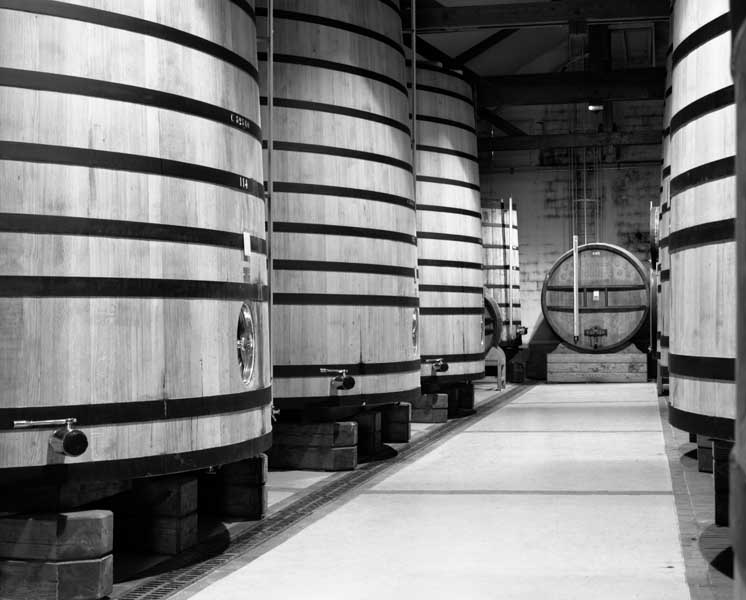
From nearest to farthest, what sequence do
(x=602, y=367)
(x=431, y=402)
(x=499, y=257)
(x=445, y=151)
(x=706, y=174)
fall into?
(x=706, y=174) < (x=431, y=402) < (x=445, y=151) < (x=602, y=367) < (x=499, y=257)

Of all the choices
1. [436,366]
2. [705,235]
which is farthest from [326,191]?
[436,366]

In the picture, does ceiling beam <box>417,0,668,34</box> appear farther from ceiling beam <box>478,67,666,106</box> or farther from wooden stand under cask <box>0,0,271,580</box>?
wooden stand under cask <box>0,0,271,580</box>

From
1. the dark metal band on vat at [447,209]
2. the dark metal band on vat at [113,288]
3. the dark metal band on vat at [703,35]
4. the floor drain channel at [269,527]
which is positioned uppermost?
the dark metal band on vat at [447,209]

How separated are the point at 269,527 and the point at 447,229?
6113 mm

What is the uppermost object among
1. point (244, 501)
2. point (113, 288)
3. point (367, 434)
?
point (113, 288)

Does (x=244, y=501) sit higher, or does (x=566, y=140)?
(x=566, y=140)

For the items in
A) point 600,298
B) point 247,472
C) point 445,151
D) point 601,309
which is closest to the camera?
point 247,472

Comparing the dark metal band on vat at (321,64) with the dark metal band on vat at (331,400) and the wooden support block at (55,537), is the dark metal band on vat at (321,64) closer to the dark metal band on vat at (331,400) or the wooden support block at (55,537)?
the dark metal band on vat at (331,400)

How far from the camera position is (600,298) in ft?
52.6

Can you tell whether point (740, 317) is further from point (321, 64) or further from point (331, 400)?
point (321, 64)

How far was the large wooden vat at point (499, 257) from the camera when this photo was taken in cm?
1647

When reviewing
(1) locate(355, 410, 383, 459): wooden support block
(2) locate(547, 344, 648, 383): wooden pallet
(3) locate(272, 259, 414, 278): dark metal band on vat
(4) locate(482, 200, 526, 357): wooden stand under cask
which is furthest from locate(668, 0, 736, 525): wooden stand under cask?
(2) locate(547, 344, 648, 383): wooden pallet

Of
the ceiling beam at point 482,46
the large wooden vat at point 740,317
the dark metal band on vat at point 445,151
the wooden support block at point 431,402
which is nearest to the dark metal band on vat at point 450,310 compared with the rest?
the wooden support block at point 431,402

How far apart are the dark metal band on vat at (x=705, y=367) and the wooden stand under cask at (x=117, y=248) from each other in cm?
181
